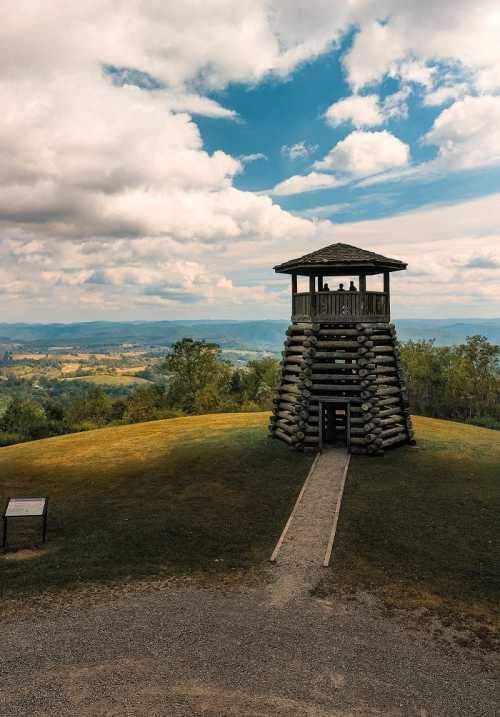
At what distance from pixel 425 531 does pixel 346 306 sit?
41.3ft

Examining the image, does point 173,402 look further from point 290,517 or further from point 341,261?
point 290,517

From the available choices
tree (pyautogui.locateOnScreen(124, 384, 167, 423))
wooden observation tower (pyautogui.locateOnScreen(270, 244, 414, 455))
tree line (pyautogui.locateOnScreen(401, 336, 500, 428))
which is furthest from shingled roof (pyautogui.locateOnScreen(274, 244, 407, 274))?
tree line (pyautogui.locateOnScreen(401, 336, 500, 428))

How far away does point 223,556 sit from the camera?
1436cm

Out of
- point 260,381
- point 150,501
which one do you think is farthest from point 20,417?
point 150,501

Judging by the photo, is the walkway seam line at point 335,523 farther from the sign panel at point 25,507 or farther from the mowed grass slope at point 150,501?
the sign panel at point 25,507

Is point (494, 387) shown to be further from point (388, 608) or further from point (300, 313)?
point (388, 608)

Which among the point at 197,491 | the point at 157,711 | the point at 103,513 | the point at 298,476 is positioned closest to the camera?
the point at 157,711

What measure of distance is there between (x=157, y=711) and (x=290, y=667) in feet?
8.66

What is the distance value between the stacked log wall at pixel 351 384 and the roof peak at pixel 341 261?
9.96 feet

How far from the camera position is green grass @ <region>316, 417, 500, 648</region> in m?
12.4

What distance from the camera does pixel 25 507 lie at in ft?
48.0

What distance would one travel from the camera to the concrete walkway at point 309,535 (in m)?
12.7

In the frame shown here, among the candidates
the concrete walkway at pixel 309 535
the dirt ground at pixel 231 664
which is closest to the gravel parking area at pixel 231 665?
the dirt ground at pixel 231 664

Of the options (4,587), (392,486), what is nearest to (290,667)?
(4,587)
